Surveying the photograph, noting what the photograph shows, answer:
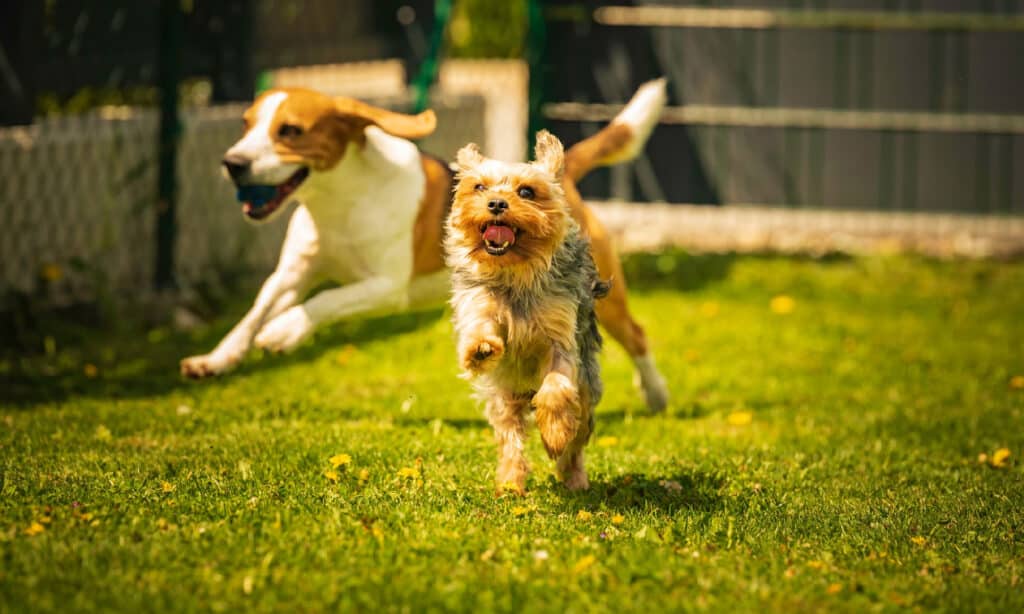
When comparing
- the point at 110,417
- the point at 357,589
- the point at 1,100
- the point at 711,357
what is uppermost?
the point at 1,100

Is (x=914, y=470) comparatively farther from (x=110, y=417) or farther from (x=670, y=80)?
(x=670, y=80)

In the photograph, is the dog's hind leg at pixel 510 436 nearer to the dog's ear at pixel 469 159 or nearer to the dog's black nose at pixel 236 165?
the dog's ear at pixel 469 159

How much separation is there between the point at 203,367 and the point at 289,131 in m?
1.09

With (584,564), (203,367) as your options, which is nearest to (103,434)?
(203,367)

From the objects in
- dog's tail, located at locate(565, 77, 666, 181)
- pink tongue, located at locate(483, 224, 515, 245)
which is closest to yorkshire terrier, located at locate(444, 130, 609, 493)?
pink tongue, located at locate(483, 224, 515, 245)

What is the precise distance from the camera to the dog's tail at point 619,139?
677cm

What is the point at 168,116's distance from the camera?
8.85m

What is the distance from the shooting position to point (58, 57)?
28.1 ft

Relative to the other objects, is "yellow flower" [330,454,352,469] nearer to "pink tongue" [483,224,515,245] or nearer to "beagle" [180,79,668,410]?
"beagle" [180,79,668,410]

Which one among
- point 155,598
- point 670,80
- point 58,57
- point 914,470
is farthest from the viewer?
point 670,80

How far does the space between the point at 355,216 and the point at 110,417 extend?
4.71ft

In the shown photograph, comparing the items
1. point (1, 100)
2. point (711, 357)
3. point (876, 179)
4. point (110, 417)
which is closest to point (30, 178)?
point (1, 100)

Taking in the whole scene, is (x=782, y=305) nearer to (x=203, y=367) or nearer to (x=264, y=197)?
→ (x=264, y=197)

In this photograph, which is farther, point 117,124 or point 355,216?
point 117,124
